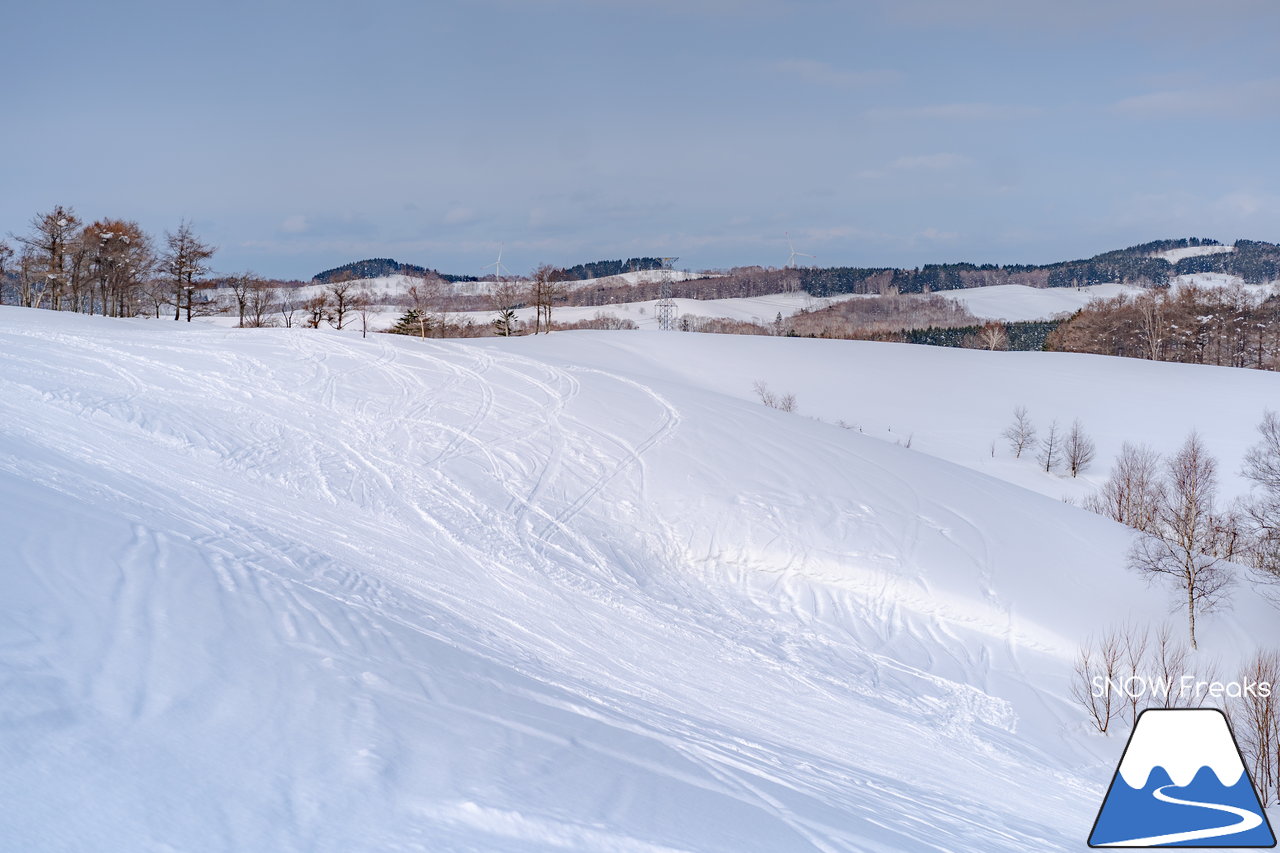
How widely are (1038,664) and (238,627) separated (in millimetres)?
19249

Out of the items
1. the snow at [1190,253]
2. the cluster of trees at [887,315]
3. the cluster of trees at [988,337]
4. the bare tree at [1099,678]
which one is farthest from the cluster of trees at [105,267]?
the snow at [1190,253]

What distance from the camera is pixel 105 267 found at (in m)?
52.2

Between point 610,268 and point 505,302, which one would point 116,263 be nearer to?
point 505,302

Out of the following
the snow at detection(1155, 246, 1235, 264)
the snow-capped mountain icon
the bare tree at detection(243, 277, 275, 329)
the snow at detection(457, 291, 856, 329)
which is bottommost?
the snow-capped mountain icon

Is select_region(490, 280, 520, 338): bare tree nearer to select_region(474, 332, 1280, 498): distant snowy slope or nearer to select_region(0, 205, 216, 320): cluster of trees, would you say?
select_region(474, 332, 1280, 498): distant snowy slope

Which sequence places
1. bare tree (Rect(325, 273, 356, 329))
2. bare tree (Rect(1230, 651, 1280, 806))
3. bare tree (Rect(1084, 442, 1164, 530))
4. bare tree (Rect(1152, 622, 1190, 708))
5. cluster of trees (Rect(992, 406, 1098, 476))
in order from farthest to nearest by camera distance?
bare tree (Rect(325, 273, 356, 329))
cluster of trees (Rect(992, 406, 1098, 476))
bare tree (Rect(1084, 442, 1164, 530))
bare tree (Rect(1152, 622, 1190, 708))
bare tree (Rect(1230, 651, 1280, 806))

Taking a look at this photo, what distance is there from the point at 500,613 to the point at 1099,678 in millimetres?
15529

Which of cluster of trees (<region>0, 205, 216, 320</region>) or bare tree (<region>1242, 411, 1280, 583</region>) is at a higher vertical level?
cluster of trees (<region>0, 205, 216, 320</region>)

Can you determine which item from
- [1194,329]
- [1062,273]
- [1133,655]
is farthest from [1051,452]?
[1062,273]

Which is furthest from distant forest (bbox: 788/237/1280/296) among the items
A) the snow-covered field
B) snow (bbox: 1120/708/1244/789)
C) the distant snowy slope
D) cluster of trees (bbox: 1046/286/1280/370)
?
snow (bbox: 1120/708/1244/789)

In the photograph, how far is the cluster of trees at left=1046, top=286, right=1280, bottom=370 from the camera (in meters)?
84.9

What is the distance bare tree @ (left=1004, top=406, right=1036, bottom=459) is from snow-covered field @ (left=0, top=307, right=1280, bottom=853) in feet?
81.2

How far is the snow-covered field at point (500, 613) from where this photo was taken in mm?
5055

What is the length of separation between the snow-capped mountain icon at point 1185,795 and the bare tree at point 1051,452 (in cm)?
4790
